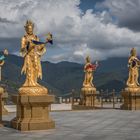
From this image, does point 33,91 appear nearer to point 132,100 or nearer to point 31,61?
point 31,61

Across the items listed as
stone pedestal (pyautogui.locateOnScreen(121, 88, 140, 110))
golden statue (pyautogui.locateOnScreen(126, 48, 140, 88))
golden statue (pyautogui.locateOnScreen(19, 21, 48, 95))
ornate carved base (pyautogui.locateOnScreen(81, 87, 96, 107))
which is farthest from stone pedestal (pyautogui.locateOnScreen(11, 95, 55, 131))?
ornate carved base (pyautogui.locateOnScreen(81, 87, 96, 107))

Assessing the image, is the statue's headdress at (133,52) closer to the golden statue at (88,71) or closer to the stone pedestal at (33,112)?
the golden statue at (88,71)

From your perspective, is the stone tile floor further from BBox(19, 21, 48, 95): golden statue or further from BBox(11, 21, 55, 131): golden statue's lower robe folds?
BBox(19, 21, 48, 95): golden statue

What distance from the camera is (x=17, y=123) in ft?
62.0

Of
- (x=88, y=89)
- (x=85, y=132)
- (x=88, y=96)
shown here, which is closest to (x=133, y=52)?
(x=88, y=89)

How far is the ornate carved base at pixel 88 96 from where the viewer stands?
3575 cm

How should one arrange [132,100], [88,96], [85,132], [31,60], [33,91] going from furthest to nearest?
[88,96] → [132,100] → [31,60] → [33,91] → [85,132]

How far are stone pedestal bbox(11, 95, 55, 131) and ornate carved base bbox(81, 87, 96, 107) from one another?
1700cm

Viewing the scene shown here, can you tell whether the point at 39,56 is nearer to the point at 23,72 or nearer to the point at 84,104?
the point at 23,72

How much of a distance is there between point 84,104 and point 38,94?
17.7 meters

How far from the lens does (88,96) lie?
118 feet

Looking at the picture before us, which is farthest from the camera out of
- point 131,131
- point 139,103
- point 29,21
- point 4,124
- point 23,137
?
point 139,103

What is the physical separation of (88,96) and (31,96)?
17.8 meters

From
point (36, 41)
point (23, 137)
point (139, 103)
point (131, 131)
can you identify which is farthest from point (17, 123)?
point (139, 103)
